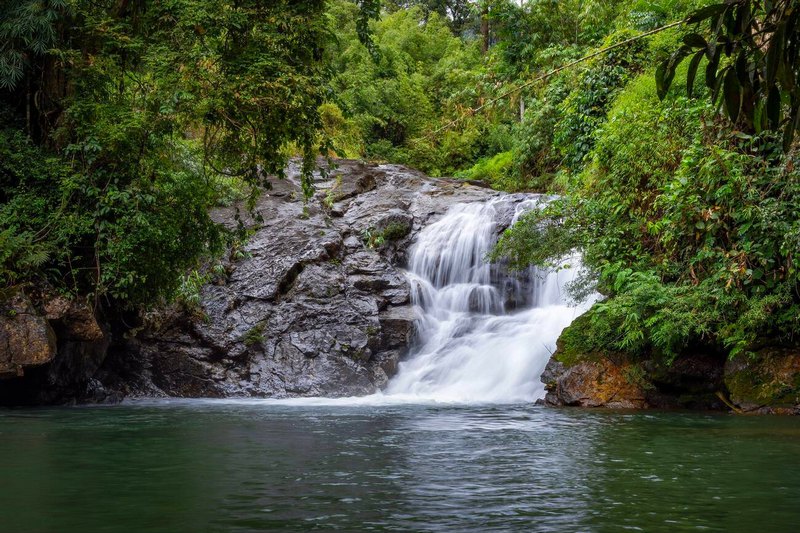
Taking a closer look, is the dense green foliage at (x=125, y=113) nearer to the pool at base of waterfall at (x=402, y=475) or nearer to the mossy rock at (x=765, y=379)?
the pool at base of waterfall at (x=402, y=475)

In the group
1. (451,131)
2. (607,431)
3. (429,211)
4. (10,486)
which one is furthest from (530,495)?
(429,211)

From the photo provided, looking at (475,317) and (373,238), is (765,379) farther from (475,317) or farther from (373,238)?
(373,238)

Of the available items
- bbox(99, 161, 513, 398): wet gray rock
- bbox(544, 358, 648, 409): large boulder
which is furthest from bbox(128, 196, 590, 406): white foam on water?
bbox(544, 358, 648, 409): large boulder

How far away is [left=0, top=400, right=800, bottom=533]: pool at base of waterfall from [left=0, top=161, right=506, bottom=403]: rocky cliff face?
5545 mm

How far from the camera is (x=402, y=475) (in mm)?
5285

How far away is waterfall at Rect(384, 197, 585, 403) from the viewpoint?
567 inches

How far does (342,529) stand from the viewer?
3678 mm

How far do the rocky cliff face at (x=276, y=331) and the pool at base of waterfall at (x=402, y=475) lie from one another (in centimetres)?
555

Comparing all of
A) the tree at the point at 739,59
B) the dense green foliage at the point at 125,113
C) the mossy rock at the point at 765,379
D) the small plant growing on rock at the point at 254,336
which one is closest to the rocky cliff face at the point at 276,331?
the small plant growing on rock at the point at 254,336

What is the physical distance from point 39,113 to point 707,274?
1011cm

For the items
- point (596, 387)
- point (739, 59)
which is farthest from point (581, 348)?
point (739, 59)

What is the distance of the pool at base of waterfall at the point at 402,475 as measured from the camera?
154 inches

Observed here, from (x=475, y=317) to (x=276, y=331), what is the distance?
4.17 m

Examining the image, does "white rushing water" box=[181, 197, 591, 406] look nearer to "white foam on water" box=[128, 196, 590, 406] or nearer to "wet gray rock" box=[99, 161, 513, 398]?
"white foam on water" box=[128, 196, 590, 406]
